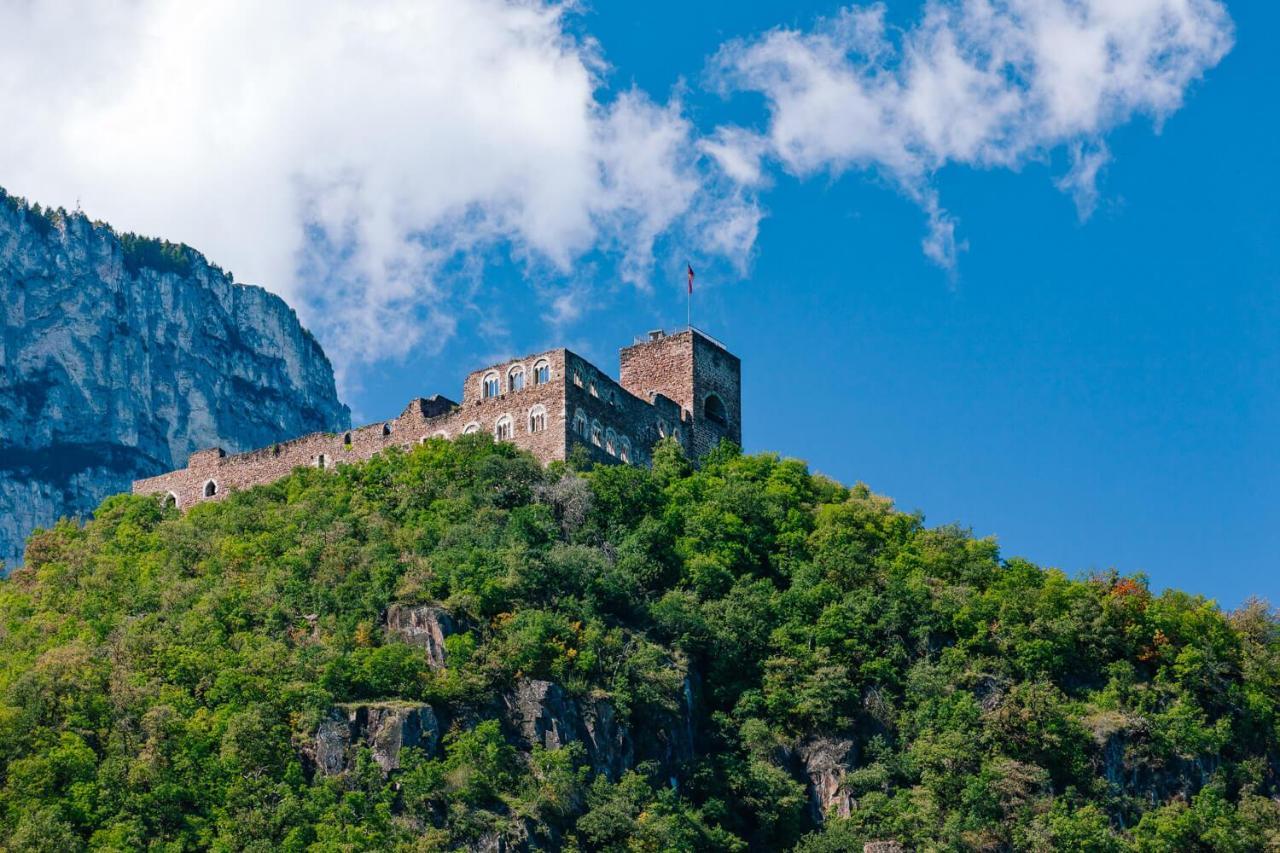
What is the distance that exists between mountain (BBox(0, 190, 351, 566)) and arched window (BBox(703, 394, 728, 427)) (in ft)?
198

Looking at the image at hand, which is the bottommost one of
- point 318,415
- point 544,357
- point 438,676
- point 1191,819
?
point 1191,819

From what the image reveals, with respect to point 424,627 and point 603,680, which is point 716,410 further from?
point 424,627

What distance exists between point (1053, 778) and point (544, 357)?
82.8 ft

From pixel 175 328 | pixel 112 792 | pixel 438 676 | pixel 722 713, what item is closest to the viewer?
pixel 112 792

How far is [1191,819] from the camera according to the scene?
66.6 m

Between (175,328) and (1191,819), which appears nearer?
(1191,819)

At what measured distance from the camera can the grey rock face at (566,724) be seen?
63406 millimetres

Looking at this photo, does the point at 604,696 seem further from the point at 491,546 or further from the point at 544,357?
the point at 544,357

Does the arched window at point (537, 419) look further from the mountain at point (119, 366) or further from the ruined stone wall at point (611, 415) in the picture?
the mountain at point (119, 366)

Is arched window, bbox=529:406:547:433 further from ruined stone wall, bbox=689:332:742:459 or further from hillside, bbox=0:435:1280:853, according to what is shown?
ruined stone wall, bbox=689:332:742:459

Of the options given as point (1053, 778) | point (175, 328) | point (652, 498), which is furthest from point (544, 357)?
point (175, 328)

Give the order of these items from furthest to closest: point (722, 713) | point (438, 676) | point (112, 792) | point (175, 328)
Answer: point (175, 328) < point (722, 713) < point (438, 676) < point (112, 792)

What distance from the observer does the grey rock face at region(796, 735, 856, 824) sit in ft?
219

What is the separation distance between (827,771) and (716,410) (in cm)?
2540
